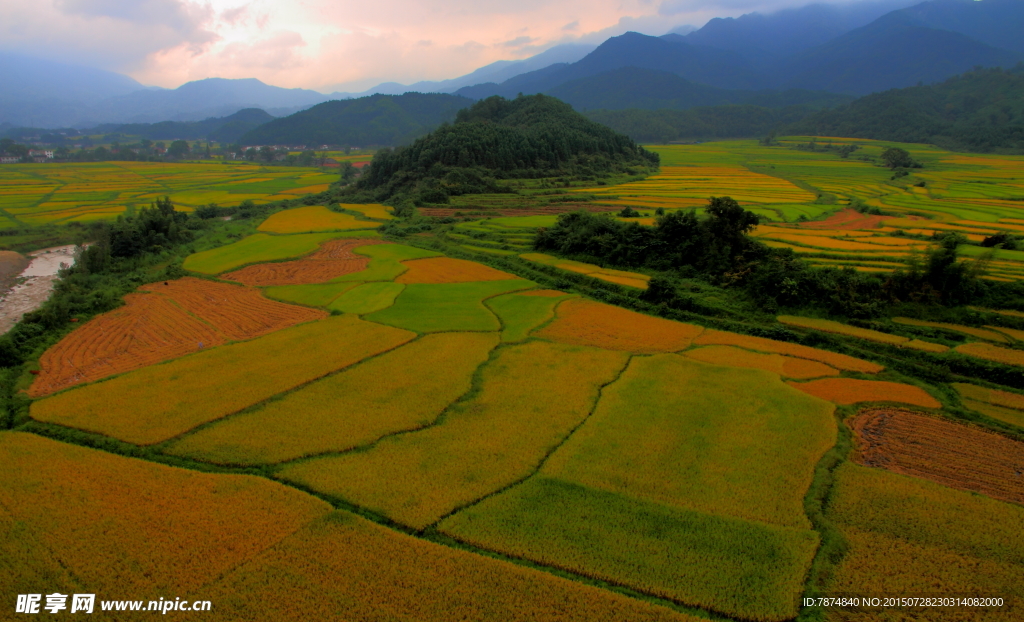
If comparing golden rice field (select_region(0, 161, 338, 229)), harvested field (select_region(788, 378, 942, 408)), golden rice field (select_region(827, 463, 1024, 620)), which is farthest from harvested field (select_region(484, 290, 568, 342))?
golden rice field (select_region(0, 161, 338, 229))

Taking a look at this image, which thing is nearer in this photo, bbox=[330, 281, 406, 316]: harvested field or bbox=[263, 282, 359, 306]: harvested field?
bbox=[330, 281, 406, 316]: harvested field

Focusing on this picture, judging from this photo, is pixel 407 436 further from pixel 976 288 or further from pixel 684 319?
pixel 976 288

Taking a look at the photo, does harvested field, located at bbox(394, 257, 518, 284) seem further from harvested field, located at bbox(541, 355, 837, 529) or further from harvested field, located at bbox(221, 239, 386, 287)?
harvested field, located at bbox(541, 355, 837, 529)

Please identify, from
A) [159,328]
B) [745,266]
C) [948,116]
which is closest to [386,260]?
[159,328]

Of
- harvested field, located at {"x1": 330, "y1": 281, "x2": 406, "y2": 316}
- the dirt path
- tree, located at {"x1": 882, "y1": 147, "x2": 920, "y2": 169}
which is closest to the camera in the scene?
harvested field, located at {"x1": 330, "y1": 281, "x2": 406, "y2": 316}

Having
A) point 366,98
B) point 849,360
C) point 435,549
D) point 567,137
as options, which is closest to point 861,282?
point 849,360

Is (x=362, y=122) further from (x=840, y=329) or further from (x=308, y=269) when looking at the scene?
(x=840, y=329)

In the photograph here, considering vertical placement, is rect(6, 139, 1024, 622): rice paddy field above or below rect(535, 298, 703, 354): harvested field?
below
